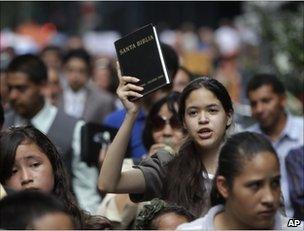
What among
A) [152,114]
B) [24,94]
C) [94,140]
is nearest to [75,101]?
[24,94]

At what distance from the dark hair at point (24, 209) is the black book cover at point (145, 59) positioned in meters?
1.44

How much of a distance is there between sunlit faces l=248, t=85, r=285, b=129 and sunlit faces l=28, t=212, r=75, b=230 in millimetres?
4923

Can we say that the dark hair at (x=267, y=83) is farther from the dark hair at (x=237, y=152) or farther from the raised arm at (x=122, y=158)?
the dark hair at (x=237, y=152)

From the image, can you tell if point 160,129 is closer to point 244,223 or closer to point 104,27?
point 244,223

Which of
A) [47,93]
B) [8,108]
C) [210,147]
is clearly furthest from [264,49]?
[210,147]

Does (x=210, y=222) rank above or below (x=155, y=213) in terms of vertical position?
below

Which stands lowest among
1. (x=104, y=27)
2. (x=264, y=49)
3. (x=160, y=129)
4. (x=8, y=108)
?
(x=160, y=129)

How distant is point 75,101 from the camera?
12.3 metres

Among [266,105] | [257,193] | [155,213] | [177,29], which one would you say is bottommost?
[257,193]

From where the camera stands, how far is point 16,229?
14.4 feet

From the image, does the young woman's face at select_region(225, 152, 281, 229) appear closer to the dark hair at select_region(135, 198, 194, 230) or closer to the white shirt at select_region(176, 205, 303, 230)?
the white shirt at select_region(176, 205, 303, 230)

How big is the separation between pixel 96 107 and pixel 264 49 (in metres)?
4.10

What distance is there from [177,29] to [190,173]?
22.7 m

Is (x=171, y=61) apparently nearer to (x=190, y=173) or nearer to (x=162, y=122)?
(x=162, y=122)
